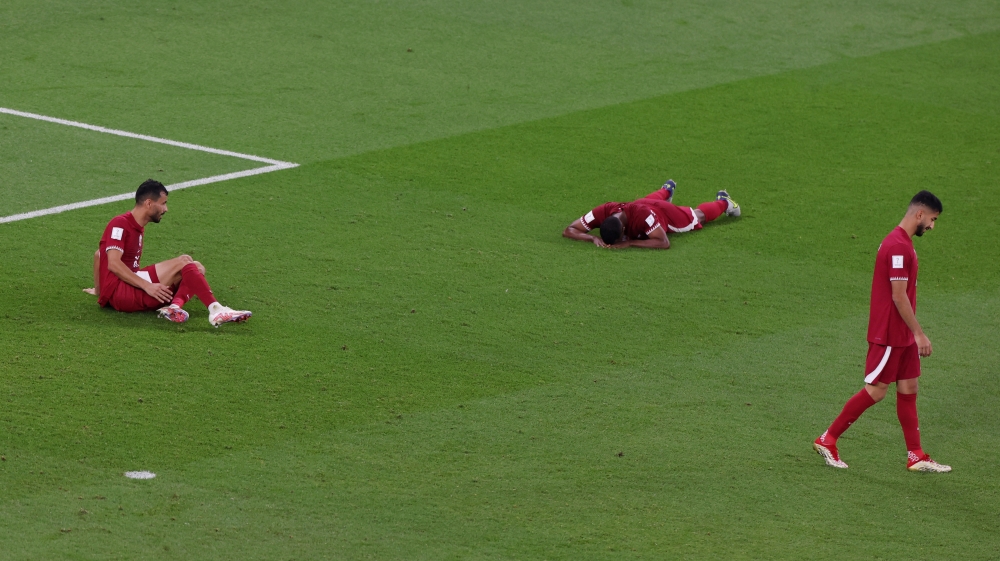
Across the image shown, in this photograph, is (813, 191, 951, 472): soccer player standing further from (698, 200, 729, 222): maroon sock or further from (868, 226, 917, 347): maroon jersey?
(698, 200, 729, 222): maroon sock

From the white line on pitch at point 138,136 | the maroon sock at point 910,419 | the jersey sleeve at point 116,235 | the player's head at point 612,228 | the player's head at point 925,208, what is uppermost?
the player's head at point 925,208

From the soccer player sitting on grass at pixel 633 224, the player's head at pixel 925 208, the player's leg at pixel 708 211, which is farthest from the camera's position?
the player's leg at pixel 708 211

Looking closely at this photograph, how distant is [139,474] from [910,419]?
4.87 meters

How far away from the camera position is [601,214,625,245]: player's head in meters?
12.1

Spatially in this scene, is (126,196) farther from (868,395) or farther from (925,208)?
(925,208)

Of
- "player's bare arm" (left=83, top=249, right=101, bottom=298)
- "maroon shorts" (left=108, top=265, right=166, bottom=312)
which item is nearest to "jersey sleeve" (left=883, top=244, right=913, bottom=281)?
"maroon shorts" (left=108, top=265, right=166, bottom=312)

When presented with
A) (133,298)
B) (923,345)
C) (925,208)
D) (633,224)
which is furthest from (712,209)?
(133,298)

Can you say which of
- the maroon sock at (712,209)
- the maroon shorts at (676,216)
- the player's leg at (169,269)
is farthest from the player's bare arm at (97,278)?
the maroon sock at (712,209)

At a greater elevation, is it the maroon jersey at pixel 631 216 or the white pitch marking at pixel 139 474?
the maroon jersey at pixel 631 216

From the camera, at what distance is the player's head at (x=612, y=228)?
12.1 meters

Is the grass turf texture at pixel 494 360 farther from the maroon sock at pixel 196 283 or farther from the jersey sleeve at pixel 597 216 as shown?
the jersey sleeve at pixel 597 216

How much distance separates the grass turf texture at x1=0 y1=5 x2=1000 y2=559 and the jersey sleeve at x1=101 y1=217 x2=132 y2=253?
580 millimetres

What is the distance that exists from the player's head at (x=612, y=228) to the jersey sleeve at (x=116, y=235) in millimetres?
4638

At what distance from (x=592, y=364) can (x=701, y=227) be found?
4.04 metres
